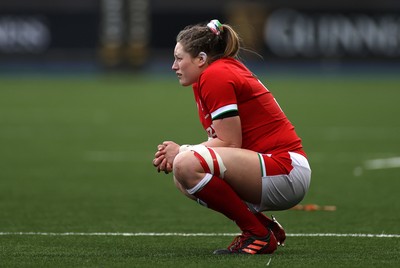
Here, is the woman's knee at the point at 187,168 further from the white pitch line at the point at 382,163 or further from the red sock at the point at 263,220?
the white pitch line at the point at 382,163

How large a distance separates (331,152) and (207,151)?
7.37 m

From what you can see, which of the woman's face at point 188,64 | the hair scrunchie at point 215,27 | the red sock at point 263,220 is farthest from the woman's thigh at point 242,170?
the hair scrunchie at point 215,27

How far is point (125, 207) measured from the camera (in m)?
8.69

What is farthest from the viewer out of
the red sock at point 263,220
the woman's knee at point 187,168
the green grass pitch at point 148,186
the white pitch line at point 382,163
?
the white pitch line at point 382,163

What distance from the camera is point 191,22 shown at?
95.3ft

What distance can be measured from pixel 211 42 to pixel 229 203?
3.30 ft

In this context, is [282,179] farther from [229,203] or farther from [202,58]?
[202,58]

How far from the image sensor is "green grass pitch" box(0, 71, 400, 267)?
6266 millimetres

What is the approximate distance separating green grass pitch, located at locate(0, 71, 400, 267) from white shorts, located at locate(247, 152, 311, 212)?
1.06 ft

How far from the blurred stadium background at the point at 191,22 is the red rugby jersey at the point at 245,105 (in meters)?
22.0

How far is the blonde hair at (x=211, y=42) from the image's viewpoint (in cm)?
623

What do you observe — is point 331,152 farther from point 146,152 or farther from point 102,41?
point 102,41

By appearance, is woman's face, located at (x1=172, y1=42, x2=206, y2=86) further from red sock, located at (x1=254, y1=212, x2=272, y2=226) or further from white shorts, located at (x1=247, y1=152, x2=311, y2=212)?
red sock, located at (x1=254, y1=212, x2=272, y2=226)

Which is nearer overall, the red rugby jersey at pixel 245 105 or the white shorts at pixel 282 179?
the red rugby jersey at pixel 245 105
